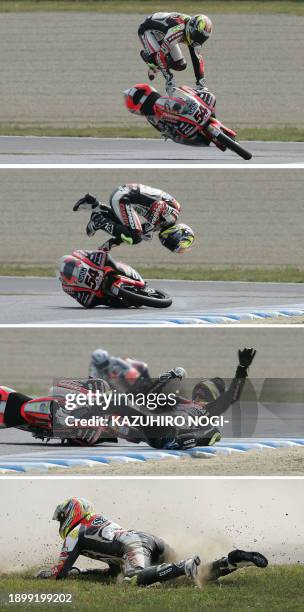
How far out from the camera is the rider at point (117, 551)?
13.6 meters

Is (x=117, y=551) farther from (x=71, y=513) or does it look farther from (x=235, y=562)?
(x=235, y=562)

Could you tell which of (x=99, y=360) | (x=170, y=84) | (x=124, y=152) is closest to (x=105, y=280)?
(x=170, y=84)

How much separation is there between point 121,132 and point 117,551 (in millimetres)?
13138

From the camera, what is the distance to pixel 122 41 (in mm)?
25281

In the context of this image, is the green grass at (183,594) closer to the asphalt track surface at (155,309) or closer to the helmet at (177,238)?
the helmet at (177,238)

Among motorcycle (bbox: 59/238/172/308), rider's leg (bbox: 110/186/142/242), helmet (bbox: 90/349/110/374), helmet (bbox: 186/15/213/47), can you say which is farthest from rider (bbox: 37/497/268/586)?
helmet (bbox: 186/15/213/47)

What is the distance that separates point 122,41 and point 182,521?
41.4ft

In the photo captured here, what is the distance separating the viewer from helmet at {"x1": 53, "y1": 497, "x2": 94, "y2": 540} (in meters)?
14.5

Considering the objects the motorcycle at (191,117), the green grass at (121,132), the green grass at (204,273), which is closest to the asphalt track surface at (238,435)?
the green grass at (204,273)

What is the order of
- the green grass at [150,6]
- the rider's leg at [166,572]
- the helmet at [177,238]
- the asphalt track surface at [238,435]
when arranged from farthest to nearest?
the green grass at [150,6] → the asphalt track surface at [238,435] → the helmet at [177,238] → the rider's leg at [166,572]

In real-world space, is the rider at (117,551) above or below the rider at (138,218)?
below

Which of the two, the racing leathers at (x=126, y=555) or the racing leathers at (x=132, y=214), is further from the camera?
the racing leathers at (x=132, y=214)

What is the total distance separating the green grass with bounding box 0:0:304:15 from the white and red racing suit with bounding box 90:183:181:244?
10.1 m

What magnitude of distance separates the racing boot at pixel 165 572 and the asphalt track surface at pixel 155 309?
469 cm
